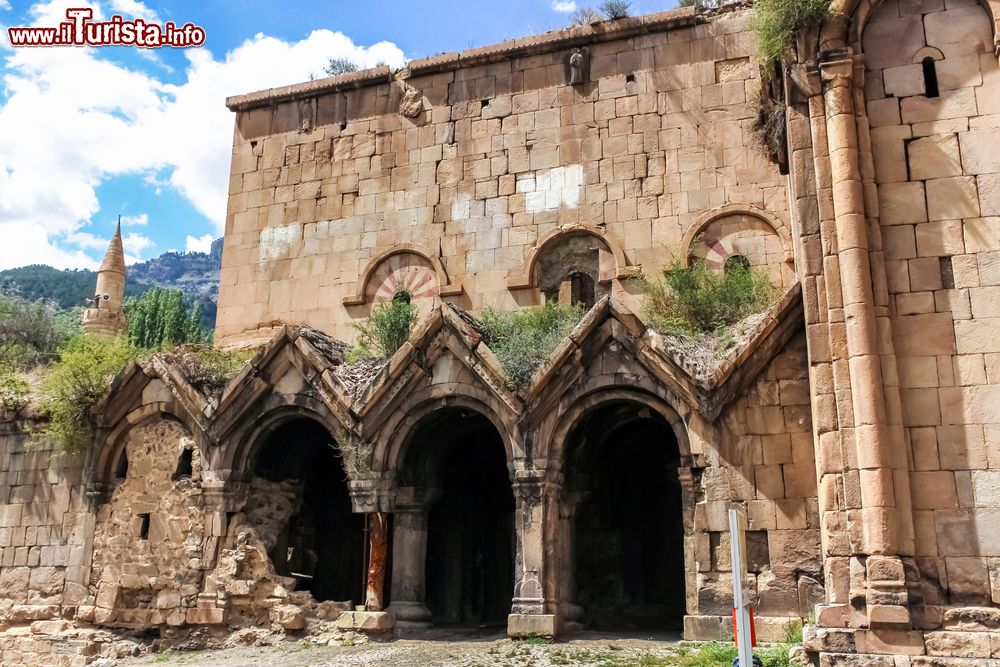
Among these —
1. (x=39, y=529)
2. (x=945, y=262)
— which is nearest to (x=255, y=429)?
(x=39, y=529)

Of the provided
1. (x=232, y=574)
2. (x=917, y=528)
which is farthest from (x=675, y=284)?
(x=232, y=574)

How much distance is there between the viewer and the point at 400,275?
17031 mm

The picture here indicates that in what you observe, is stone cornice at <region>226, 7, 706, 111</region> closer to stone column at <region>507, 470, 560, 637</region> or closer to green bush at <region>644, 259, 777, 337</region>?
green bush at <region>644, 259, 777, 337</region>

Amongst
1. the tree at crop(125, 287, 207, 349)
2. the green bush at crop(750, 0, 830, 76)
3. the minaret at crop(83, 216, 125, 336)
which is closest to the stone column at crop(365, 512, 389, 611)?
the green bush at crop(750, 0, 830, 76)

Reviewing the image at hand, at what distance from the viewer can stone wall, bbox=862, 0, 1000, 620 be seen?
27.6ft

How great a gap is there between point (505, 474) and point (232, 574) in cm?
484

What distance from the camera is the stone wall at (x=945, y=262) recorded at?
8406 millimetres

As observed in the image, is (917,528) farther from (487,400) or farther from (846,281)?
(487,400)

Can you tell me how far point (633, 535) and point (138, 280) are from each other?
172468mm

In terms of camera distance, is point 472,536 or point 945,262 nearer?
point 945,262

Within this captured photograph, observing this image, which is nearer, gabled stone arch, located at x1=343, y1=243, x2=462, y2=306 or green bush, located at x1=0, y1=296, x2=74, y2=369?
gabled stone arch, located at x1=343, y1=243, x2=462, y2=306

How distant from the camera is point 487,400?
12.6 m

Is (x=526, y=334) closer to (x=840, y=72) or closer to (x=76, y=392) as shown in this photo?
(x=840, y=72)

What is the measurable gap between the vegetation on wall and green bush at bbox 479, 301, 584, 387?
124cm
